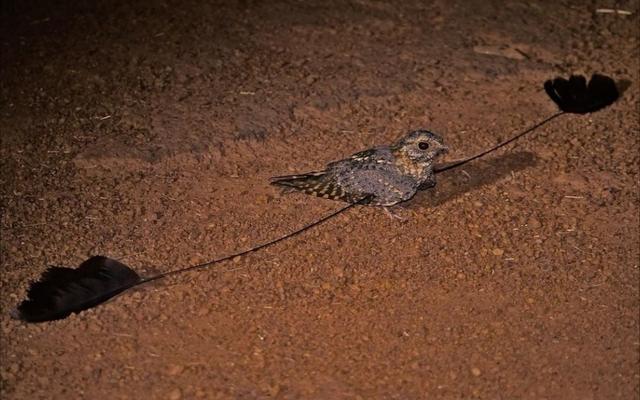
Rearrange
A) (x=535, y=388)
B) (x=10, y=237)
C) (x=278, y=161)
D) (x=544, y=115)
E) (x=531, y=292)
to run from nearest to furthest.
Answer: (x=535, y=388)
(x=531, y=292)
(x=10, y=237)
(x=278, y=161)
(x=544, y=115)

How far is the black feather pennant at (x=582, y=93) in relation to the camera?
604 centimetres

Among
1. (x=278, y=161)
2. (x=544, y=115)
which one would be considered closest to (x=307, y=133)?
(x=278, y=161)

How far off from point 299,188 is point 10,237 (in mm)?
1717

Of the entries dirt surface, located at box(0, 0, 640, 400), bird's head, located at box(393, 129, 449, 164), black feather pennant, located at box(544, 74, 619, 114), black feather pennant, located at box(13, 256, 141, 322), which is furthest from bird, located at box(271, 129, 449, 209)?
black feather pennant, located at box(544, 74, 619, 114)

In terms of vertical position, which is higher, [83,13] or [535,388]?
[83,13]

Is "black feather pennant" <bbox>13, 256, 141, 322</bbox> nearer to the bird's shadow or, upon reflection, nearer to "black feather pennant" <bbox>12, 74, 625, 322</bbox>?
"black feather pennant" <bbox>12, 74, 625, 322</bbox>

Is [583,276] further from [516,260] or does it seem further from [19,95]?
[19,95]

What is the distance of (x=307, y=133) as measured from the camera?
582 cm

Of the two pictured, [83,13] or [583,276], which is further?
[83,13]

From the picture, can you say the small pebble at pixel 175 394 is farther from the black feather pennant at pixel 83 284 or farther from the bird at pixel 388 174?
the bird at pixel 388 174

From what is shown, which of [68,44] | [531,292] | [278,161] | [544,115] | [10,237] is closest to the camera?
[531,292]

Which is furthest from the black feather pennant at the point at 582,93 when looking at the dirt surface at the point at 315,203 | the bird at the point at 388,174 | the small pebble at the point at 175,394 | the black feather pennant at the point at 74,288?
the small pebble at the point at 175,394

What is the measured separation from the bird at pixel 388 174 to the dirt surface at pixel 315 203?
0.13 meters

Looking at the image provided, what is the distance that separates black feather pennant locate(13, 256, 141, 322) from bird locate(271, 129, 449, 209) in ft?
4.23
